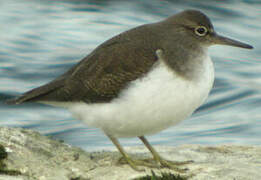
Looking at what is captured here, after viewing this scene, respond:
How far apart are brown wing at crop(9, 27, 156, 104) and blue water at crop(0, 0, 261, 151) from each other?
4.25m

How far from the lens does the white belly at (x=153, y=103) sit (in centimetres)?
646

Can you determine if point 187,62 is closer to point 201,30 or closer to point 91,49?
point 201,30

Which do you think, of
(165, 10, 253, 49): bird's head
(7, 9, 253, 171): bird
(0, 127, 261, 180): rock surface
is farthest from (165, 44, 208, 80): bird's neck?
(0, 127, 261, 180): rock surface

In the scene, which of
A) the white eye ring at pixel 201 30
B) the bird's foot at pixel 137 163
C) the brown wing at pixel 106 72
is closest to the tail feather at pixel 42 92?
the brown wing at pixel 106 72

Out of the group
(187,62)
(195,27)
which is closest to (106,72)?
(187,62)

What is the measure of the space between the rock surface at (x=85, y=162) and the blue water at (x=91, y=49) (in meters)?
3.62

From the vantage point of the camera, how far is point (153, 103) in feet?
21.3

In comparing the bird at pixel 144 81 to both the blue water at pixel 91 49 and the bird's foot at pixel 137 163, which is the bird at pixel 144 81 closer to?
the bird's foot at pixel 137 163

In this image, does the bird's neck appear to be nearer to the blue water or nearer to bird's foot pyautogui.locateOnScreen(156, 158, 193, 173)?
bird's foot pyautogui.locateOnScreen(156, 158, 193, 173)

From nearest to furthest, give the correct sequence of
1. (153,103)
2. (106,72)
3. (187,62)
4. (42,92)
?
(153,103)
(187,62)
(106,72)
(42,92)

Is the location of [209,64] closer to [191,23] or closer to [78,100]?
[191,23]

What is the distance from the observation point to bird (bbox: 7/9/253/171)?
652 cm

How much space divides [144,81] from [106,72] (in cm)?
64

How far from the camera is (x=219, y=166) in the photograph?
6.89 m
